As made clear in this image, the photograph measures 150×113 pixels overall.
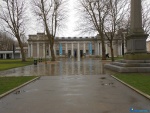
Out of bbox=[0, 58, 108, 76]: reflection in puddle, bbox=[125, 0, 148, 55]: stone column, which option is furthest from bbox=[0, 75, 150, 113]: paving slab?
bbox=[125, 0, 148, 55]: stone column

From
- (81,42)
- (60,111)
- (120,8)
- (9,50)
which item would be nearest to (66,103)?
(60,111)

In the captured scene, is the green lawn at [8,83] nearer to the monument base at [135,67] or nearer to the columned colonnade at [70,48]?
the monument base at [135,67]

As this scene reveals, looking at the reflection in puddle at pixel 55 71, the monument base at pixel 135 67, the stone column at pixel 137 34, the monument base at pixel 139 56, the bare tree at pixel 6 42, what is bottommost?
the reflection in puddle at pixel 55 71

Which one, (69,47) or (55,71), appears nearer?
(55,71)

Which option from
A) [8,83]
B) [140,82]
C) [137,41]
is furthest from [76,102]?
[137,41]

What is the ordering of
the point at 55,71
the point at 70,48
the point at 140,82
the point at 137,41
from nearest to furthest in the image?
the point at 140,82, the point at 137,41, the point at 55,71, the point at 70,48

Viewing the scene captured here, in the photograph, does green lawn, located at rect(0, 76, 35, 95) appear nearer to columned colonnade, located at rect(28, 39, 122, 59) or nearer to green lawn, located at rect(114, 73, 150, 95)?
green lawn, located at rect(114, 73, 150, 95)

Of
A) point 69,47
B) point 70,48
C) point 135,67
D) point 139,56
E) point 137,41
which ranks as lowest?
point 135,67

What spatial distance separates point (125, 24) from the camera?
1668 inches

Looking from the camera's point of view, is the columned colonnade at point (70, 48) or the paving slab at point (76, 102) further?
the columned colonnade at point (70, 48)

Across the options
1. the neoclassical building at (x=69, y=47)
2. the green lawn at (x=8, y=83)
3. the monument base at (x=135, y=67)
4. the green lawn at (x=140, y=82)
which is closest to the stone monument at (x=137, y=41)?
the monument base at (x=135, y=67)

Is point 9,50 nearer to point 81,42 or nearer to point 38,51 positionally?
point 38,51

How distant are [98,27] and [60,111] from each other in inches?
1509

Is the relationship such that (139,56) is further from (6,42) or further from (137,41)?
(6,42)
